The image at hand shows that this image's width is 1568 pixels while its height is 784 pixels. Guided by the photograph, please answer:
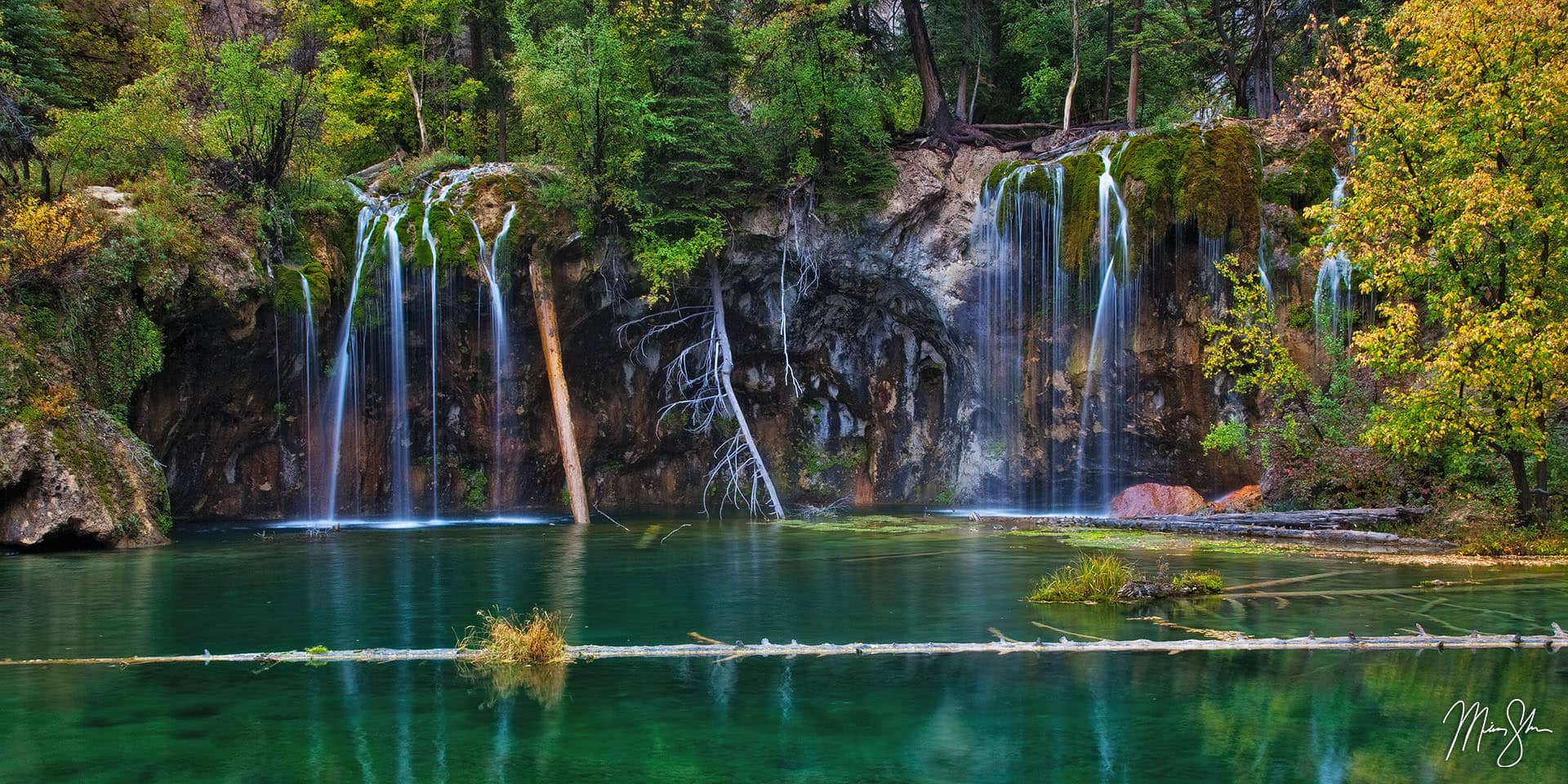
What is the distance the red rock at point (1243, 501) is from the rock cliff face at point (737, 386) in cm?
245

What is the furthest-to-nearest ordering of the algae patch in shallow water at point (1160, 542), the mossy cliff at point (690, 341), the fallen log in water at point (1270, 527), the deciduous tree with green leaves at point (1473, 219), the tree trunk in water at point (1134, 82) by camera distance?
the tree trunk in water at point (1134, 82) < the mossy cliff at point (690, 341) < the fallen log in water at point (1270, 527) < the algae patch in shallow water at point (1160, 542) < the deciduous tree with green leaves at point (1473, 219)

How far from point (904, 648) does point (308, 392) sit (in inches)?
820

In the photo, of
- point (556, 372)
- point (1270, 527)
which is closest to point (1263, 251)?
point (1270, 527)

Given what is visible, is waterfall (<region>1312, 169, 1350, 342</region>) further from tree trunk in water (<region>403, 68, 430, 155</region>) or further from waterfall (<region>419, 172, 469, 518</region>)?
tree trunk in water (<region>403, 68, 430, 155</region>)

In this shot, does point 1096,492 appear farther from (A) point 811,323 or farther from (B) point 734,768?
(B) point 734,768

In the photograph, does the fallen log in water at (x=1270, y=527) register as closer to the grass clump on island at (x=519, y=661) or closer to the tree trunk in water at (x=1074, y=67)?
the tree trunk in water at (x=1074, y=67)

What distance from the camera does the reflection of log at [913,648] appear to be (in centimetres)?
1004

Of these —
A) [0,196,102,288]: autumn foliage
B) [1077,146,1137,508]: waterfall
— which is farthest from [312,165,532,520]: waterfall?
[1077,146,1137,508]: waterfall

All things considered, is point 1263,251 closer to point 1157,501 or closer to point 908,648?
point 1157,501

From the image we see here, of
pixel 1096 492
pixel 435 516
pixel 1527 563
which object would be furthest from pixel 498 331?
pixel 1527 563

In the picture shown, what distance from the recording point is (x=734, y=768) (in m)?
7.28

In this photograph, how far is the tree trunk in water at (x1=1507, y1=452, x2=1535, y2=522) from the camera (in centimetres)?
1677

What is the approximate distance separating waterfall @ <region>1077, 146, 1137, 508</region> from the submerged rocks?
1994cm

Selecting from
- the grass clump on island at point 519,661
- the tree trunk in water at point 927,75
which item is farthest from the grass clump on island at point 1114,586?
the tree trunk in water at point 927,75
